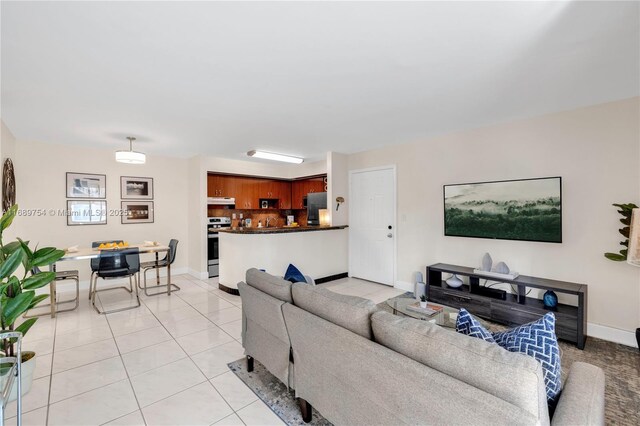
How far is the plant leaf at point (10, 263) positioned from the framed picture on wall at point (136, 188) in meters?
3.67

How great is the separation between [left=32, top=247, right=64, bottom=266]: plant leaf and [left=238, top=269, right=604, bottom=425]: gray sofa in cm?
163

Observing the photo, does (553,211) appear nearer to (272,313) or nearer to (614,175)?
(614,175)

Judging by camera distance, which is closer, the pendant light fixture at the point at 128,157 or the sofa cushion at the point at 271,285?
the sofa cushion at the point at 271,285

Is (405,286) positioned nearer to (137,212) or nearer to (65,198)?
(137,212)

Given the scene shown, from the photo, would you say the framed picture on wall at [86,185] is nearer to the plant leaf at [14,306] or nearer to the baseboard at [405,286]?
the plant leaf at [14,306]

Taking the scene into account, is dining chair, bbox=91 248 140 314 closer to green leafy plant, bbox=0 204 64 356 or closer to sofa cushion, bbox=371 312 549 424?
green leafy plant, bbox=0 204 64 356

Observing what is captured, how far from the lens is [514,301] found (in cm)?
314

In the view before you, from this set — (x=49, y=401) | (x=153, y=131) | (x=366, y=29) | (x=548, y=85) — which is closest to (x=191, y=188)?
(x=153, y=131)

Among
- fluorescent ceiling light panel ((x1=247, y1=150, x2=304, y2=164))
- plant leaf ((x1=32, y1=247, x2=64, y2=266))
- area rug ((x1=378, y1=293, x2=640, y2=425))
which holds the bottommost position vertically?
area rug ((x1=378, y1=293, x2=640, y2=425))

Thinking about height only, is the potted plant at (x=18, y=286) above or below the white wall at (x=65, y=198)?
below

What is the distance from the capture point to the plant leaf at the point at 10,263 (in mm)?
1752

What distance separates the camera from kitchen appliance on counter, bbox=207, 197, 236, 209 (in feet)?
18.7

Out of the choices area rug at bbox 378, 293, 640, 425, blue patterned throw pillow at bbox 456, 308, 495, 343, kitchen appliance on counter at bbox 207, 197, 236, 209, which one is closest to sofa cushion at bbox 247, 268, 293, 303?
blue patterned throw pillow at bbox 456, 308, 495, 343

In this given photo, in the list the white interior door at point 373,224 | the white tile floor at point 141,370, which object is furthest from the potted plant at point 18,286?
the white interior door at point 373,224
